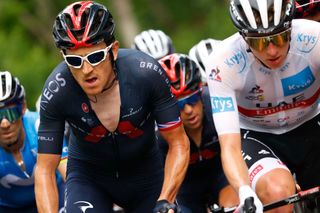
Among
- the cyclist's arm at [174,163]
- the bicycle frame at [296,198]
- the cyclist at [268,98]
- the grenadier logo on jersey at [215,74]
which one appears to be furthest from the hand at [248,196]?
the grenadier logo on jersey at [215,74]

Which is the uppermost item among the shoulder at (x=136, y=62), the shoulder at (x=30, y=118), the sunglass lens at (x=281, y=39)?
the sunglass lens at (x=281, y=39)

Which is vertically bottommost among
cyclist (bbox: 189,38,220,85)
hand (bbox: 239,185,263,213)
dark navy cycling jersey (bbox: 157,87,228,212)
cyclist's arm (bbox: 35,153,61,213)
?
dark navy cycling jersey (bbox: 157,87,228,212)

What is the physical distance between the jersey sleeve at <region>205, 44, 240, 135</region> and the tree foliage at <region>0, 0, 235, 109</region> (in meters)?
12.9

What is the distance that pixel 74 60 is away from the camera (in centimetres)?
702

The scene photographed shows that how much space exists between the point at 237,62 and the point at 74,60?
1180mm

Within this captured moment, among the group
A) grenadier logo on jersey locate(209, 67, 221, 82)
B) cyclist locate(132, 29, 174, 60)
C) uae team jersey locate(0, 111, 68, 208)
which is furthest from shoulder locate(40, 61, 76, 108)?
cyclist locate(132, 29, 174, 60)

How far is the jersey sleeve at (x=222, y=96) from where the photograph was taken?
699cm

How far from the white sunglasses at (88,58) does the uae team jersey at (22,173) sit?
8.28 feet

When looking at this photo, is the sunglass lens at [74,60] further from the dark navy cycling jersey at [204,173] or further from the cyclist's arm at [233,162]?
the dark navy cycling jersey at [204,173]

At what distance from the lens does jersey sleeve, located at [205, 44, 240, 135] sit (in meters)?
6.99

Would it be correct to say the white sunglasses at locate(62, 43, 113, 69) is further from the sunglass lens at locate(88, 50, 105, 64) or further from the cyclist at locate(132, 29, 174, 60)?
the cyclist at locate(132, 29, 174, 60)

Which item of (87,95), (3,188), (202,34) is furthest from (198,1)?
(87,95)

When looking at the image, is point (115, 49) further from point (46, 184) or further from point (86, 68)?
point (46, 184)

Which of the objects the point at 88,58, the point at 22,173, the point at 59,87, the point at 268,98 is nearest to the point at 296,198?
the point at 268,98
